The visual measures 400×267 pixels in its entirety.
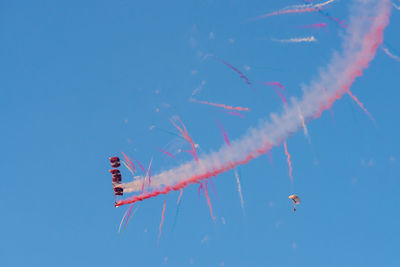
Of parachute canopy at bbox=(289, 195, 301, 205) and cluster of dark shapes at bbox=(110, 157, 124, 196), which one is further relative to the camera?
cluster of dark shapes at bbox=(110, 157, 124, 196)

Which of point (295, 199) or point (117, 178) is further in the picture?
point (117, 178)

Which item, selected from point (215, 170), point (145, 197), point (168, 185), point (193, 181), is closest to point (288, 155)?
point (215, 170)

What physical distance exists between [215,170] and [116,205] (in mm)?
9106

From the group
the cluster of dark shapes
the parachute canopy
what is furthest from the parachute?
the cluster of dark shapes

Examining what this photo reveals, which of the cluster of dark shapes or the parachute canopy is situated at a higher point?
the cluster of dark shapes

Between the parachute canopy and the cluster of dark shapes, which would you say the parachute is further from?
the cluster of dark shapes

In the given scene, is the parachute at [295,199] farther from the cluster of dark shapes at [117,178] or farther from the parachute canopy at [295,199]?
the cluster of dark shapes at [117,178]

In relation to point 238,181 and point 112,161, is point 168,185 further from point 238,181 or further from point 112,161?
point 238,181

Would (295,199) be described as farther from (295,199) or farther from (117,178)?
(117,178)

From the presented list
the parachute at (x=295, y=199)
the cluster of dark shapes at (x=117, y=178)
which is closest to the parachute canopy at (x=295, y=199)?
the parachute at (x=295, y=199)

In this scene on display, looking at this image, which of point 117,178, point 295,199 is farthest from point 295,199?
point 117,178

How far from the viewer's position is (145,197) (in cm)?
3575

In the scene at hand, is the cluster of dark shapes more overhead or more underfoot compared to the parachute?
more overhead

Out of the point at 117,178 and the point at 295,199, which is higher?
the point at 117,178
